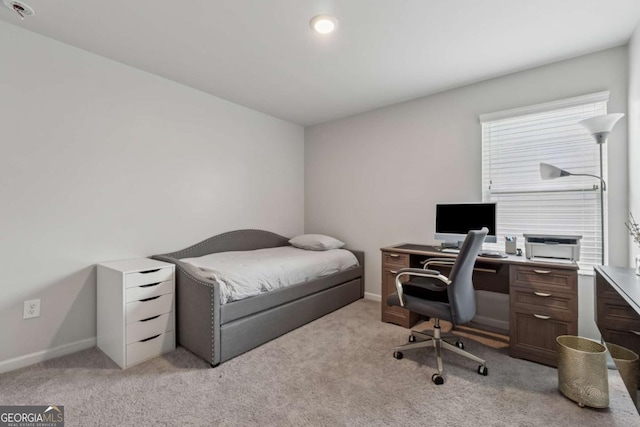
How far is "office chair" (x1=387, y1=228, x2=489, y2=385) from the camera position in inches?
76.1

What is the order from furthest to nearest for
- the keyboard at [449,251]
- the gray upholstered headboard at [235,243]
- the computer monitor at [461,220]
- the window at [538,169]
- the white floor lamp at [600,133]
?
the gray upholstered headboard at [235,243] → the keyboard at [449,251] → the computer monitor at [461,220] → the window at [538,169] → the white floor lamp at [600,133]

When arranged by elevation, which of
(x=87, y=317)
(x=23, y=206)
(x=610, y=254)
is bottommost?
(x=87, y=317)

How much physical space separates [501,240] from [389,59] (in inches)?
81.0

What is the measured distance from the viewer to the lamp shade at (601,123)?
2073 millimetres

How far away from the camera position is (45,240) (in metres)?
2.22

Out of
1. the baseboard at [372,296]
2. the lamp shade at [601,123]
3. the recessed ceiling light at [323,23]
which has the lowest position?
the baseboard at [372,296]

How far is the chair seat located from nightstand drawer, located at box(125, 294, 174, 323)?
1.82 metres

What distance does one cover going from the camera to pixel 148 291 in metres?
2.26

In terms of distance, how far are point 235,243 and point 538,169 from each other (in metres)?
3.29

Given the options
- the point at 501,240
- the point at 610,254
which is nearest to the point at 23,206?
the point at 501,240

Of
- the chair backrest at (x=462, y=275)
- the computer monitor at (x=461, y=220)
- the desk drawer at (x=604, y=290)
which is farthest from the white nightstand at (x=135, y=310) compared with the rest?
the desk drawer at (x=604, y=290)

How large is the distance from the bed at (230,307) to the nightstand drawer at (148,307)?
92 mm

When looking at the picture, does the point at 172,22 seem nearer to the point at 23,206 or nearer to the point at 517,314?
the point at 23,206

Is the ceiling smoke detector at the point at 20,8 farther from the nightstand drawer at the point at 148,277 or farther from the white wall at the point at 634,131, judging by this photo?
the white wall at the point at 634,131
